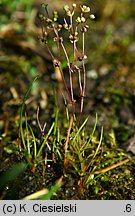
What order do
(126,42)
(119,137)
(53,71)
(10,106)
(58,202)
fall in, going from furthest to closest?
(126,42) → (53,71) → (10,106) → (119,137) → (58,202)

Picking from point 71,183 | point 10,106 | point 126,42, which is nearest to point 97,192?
point 71,183

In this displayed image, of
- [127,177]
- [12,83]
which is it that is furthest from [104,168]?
[12,83]

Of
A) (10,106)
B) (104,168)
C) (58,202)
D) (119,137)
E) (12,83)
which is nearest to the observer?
(58,202)

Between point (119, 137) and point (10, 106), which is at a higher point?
point (10, 106)

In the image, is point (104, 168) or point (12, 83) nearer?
point (104, 168)

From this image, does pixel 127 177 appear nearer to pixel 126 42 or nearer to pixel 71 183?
pixel 71 183

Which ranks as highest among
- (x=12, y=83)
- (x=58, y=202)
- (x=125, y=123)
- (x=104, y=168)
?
(x=12, y=83)
